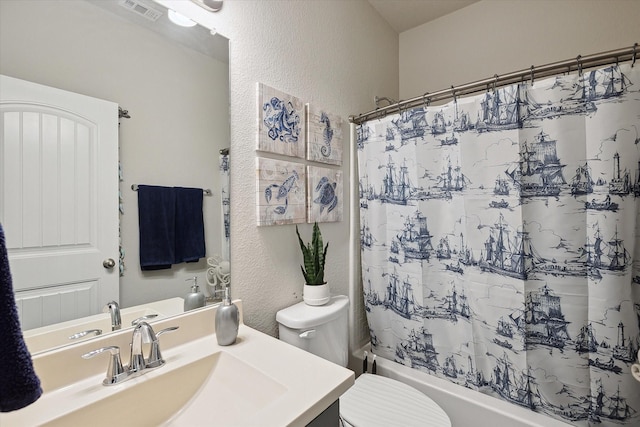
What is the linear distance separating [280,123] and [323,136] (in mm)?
314

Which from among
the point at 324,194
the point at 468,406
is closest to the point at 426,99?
the point at 324,194

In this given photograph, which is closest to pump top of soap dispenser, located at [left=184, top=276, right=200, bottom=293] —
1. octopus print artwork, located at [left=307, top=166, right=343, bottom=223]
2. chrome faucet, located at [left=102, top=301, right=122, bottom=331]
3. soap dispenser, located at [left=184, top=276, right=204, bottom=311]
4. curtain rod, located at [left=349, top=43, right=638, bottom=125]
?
soap dispenser, located at [left=184, top=276, right=204, bottom=311]

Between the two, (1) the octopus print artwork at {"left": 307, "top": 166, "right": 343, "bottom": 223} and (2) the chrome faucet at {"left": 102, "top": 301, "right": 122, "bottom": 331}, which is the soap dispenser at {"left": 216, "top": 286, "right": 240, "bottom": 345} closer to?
(2) the chrome faucet at {"left": 102, "top": 301, "right": 122, "bottom": 331}

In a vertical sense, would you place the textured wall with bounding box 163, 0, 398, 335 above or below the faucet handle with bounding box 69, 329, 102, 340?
above

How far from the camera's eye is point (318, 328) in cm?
125

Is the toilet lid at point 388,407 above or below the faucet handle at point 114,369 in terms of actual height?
below

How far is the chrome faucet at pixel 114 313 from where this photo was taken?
84 cm

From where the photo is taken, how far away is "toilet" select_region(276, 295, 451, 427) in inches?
45.2

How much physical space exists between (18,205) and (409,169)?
1522 mm

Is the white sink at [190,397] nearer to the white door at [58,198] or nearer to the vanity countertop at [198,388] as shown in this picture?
the vanity countertop at [198,388]

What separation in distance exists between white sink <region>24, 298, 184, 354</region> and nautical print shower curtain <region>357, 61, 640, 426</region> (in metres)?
1.18

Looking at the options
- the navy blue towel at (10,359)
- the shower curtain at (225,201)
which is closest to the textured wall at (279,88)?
the shower curtain at (225,201)

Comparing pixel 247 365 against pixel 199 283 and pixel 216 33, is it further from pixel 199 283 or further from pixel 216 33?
pixel 216 33

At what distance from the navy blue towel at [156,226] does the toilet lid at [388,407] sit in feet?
3.10
